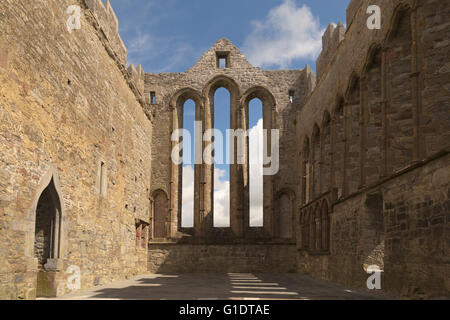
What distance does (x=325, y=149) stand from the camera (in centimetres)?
1373

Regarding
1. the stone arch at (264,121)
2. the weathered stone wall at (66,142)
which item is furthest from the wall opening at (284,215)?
the weathered stone wall at (66,142)

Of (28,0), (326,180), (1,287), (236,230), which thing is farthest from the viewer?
(236,230)

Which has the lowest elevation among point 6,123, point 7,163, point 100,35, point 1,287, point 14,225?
point 1,287

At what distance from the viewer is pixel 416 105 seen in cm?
744

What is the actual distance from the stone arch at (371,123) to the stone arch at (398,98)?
2.97 ft

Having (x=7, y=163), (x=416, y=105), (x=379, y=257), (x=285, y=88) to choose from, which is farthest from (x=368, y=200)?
(x=285, y=88)

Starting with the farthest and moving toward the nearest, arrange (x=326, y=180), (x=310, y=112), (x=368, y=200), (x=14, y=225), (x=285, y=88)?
(x=285, y=88)
(x=310, y=112)
(x=326, y=180)
(x=368, y=200)
(x=14, y=225)

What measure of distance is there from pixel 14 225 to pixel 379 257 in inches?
269

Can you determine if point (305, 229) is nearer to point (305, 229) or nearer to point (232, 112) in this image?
point (305, 229)

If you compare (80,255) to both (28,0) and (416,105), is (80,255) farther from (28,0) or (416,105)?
(416,105)

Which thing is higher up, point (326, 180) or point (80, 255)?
point (326, 180)

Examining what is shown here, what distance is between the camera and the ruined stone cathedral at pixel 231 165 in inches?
267

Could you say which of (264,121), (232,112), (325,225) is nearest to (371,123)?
(325,225)

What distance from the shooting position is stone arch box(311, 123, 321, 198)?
14.2m
